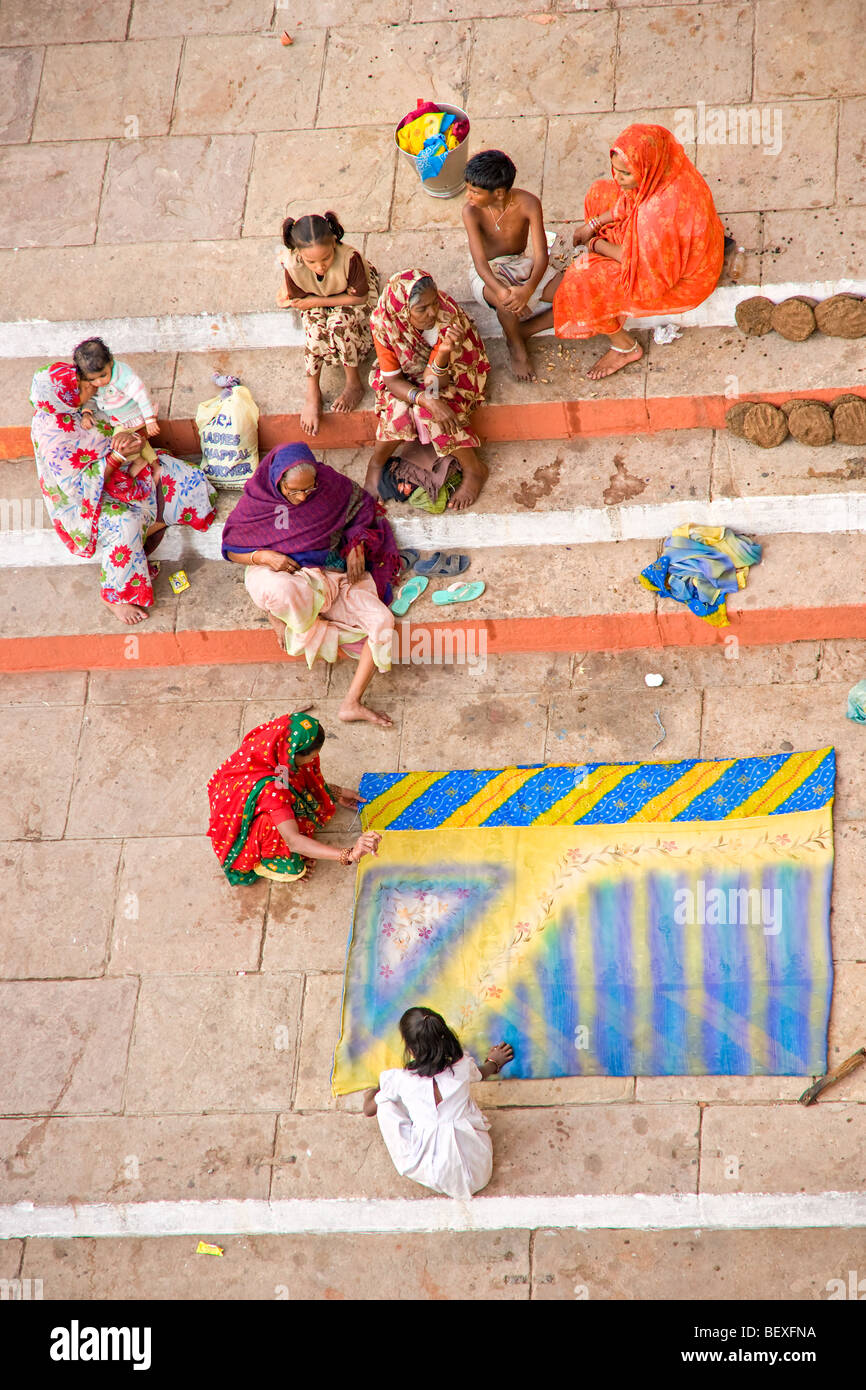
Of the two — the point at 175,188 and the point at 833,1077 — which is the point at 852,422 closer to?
the point at 833,1077

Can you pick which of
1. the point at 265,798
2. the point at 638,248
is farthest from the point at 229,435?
the point at 638,248

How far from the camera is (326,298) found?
5.90 m

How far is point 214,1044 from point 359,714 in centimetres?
156

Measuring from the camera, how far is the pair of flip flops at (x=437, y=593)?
5848 millimetres

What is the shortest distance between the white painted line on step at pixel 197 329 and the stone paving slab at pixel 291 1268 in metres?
4.16

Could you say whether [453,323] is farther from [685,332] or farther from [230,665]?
[230,665]

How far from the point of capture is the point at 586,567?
5805 mm

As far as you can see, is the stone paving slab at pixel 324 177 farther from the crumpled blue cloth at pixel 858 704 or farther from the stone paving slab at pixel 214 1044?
the stone paving slab at pixel 214 1044

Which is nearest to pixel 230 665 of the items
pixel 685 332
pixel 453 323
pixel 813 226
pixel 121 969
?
pixel 121 969

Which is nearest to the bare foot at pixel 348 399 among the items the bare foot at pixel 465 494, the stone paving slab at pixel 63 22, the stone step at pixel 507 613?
the bare foot at pixel 465 494

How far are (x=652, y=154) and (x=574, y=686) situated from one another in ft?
7.65

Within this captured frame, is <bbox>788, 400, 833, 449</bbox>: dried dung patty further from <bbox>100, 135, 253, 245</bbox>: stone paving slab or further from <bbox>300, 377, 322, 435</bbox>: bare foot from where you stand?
<bbox>100, 135, 253, 245</bbox>: stone paving slab

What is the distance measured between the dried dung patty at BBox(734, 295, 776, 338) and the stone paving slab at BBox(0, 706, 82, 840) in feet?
12.1

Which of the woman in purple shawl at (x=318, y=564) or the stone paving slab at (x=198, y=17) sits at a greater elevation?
the stone paving slab at (x=198, y=17)
